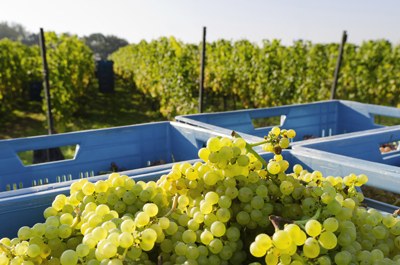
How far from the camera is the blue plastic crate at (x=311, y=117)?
293 centimetres

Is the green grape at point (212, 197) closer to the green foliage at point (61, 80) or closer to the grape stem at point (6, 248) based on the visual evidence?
the grape stem at point (6, 248)

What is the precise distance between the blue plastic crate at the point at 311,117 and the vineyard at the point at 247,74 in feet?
15.9

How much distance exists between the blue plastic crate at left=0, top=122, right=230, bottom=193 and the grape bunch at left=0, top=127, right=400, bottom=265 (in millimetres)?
1094

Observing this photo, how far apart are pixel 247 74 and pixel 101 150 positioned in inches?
311

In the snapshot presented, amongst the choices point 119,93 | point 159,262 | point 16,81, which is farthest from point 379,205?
point 119,93

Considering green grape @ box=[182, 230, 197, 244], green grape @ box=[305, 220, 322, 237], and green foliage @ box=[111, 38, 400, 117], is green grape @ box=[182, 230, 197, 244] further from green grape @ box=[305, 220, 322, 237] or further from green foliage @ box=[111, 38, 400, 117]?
green foliage @ box=[111, 38, 400, 117]

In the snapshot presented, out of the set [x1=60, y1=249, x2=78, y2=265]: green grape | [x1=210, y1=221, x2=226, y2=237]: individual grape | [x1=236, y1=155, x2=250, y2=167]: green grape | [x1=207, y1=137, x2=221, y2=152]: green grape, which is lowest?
[x1=60, y1=249, x2=78, y2=265]: green grape

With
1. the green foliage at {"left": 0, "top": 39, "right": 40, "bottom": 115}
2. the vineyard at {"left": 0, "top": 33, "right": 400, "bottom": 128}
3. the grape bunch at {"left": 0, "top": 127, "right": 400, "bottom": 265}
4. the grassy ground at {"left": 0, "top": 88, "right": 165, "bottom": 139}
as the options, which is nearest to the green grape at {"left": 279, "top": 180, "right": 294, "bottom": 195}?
the grape bunch at {"left": 0, "top": 127, "right": 400, "bottom": 265}

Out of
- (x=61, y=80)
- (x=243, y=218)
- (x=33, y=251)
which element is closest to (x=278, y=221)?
(x=243, y=218)

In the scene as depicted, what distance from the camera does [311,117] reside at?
3.33 m

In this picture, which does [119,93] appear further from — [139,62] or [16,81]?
[16,81]

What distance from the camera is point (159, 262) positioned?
81 centimetres

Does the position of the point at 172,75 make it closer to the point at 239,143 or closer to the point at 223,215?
the point at 239,143

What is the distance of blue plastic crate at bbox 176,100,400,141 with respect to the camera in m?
2.93
